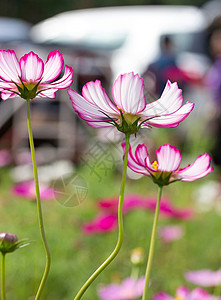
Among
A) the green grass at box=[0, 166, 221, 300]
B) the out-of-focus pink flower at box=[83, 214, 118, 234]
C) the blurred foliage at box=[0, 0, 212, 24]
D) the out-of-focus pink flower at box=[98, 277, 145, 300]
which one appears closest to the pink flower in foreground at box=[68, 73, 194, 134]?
the out-of-focus pink flower at box=[98, 277, 145, 300]

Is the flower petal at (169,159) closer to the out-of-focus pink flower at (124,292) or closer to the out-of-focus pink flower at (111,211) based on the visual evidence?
the out-of-focus pink flower at (124,292)

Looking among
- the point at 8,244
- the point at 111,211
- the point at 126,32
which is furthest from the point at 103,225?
the point at 126,32

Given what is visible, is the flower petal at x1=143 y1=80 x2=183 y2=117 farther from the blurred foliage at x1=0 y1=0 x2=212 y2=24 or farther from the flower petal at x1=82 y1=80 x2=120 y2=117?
the blurred foliage at x1=0 y1=0 x2=212 y2=24

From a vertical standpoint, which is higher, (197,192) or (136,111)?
(136,111)

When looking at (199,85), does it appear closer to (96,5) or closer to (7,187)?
(7,187)

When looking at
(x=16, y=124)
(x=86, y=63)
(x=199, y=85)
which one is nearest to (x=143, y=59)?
(x=199, y=85)

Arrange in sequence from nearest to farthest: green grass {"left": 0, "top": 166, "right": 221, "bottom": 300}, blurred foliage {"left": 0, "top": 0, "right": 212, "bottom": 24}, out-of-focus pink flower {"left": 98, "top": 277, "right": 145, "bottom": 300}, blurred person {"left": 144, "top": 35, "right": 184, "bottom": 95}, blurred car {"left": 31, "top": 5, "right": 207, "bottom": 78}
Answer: out-of-focus pink flower {"left": 98, "top": 277, "right": 145, "bottom": 300}, green grass {"left": 0, "top": 166, "right": 221, "bottom": 300}, blurred person {"left": 144, "top": 35, "right": 184, "bottom": 95}, blurred car {"left": 31, "top": 5, "right": 207, "bottom": 78}, blurred foliage {"left": 0, "top": 0, "right": 212, "bottom": 24}
